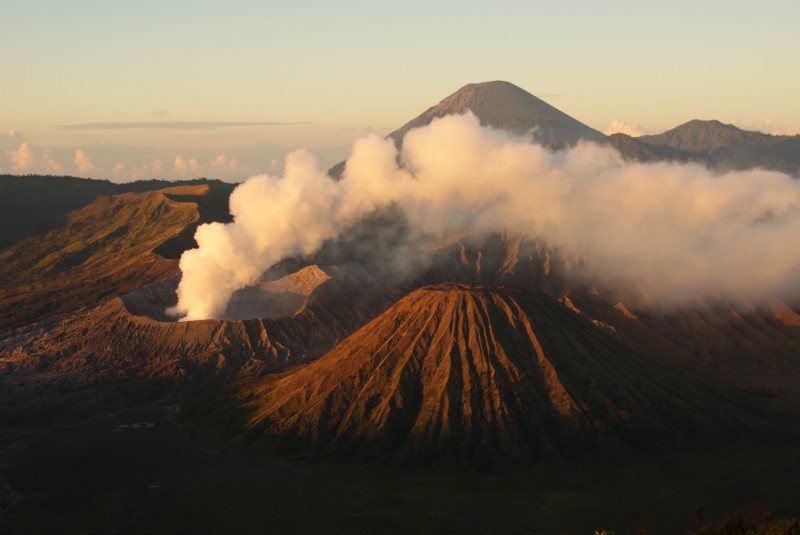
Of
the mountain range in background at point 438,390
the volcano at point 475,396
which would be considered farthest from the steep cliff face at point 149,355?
the volcano at point 475,396

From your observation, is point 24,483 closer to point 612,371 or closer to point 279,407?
point 279,407

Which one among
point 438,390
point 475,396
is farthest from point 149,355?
point 475,396

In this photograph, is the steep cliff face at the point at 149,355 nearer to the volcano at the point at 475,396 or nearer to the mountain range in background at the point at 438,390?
the mountain range in background at the point at 438,390

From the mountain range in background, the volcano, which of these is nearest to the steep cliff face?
the mountain range in background

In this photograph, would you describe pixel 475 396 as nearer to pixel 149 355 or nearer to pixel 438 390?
pixel 438 390

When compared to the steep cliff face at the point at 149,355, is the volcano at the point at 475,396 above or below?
above

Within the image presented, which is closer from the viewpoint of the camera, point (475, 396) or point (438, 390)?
point (475, 396)

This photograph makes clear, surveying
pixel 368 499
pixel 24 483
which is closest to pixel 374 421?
pixel 368 499

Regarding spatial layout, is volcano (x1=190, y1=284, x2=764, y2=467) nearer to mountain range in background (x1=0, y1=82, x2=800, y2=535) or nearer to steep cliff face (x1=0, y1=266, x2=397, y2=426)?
mountain range in background (x1=0, y1=82, x2=800, y2=535)
